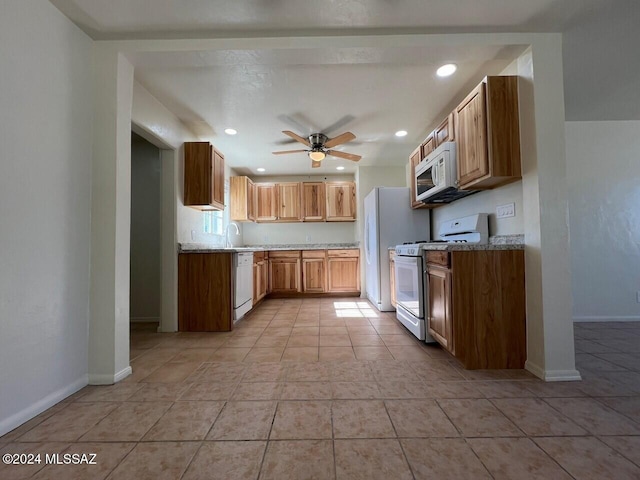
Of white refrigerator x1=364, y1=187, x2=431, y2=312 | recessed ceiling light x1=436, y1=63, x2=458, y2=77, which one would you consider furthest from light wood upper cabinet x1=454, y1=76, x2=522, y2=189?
white refrigerator x1=364, y1=187, x2=431, y2=312

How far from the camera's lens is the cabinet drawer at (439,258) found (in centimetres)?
211

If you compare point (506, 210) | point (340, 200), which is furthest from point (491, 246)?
point (340, 200)

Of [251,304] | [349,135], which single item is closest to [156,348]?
[251,304]

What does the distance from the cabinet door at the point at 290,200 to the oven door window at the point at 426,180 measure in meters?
2.53

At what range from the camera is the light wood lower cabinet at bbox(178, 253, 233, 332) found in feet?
10.1

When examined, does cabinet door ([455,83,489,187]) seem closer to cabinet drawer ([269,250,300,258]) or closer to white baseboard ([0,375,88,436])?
white baseboard ([0,375,88,436])

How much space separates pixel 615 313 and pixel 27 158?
5312 mm

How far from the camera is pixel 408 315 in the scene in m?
2.82

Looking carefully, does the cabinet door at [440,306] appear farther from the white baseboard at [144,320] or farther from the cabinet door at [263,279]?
the white baseboard at [144,320]

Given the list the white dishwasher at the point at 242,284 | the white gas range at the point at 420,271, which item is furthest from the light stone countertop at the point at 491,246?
the white dishwasher at the point at 242,284

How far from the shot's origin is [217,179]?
3.53m

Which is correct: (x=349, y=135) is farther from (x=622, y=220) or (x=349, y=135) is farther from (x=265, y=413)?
(x=622, y=220)

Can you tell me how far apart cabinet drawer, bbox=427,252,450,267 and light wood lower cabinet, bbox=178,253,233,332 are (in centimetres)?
202

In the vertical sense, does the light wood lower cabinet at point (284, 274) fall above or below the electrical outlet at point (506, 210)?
below
